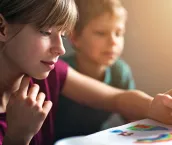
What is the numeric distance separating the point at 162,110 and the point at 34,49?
0.26 metres

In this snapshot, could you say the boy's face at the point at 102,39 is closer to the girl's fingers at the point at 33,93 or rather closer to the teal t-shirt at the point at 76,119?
the teal t-shirt at the point at 76,119

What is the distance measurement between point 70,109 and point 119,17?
11.3 inches

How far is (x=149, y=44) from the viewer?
1102 millimetres

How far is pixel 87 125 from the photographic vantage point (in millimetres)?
954

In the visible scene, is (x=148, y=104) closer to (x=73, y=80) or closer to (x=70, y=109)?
(x=73, y=80)

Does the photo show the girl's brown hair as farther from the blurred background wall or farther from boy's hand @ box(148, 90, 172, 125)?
the blurred background wall

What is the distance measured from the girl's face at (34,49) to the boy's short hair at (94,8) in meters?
0.36

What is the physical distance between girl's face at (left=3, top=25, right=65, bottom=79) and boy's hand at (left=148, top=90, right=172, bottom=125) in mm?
205

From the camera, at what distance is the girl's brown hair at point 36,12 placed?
58cm

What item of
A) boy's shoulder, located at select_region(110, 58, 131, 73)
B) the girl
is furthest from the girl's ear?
the girl

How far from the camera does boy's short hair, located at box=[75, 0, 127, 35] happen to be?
0.95 meters

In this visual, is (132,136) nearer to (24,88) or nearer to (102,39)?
(24,88)

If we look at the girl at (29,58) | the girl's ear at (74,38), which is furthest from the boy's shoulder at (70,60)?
the girl at (29,58)

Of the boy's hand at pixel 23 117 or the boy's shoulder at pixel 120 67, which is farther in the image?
the boy's shoulder at pixel 120 67
